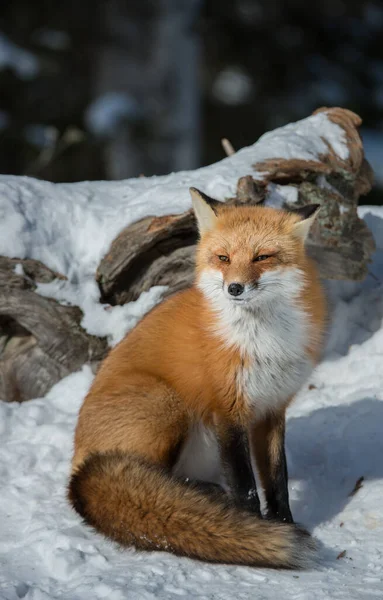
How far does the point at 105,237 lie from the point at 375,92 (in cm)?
1165

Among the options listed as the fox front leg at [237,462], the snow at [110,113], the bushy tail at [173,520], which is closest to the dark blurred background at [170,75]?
the snow at [110,113]

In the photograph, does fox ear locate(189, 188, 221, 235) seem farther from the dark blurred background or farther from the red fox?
the dark blurred background

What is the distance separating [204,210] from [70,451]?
1639 millimetres

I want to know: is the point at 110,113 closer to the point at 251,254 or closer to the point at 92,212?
the point at 92,212

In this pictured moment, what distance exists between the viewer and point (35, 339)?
199 inches

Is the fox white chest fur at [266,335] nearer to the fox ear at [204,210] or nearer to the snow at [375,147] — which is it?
the fox ear at [204,210]

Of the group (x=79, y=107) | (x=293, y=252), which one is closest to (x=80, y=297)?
(x=293, y=252)

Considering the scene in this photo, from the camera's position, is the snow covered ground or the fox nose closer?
the snow covered ground

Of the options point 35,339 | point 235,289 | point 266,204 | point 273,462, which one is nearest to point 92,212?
point 35,339

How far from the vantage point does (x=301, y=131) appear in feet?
18.1

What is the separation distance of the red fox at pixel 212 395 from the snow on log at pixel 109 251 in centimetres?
109

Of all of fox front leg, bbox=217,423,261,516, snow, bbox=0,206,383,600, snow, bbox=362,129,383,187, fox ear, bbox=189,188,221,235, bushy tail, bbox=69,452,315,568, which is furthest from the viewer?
snow, bbox=362,129,383,187

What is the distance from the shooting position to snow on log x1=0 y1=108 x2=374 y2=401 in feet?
16.0

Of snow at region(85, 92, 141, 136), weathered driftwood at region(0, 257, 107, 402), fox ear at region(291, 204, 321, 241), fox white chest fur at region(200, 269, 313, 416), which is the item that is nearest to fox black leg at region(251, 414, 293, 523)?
fox white chest fur at region(200, 269, 313, 416)
